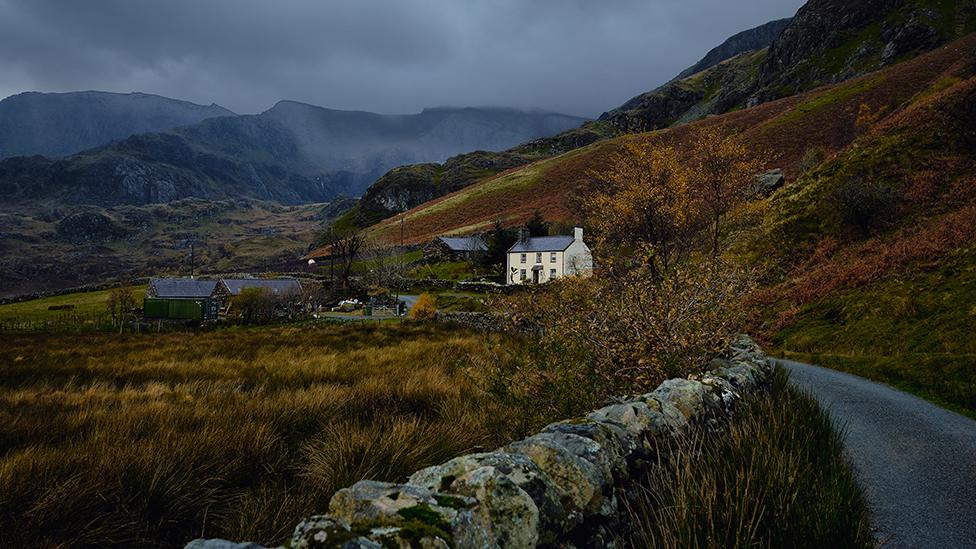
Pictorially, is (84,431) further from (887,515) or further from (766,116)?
(766,116)

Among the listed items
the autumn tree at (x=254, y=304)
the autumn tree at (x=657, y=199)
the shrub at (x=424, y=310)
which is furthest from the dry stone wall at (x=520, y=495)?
the autumn tree at (x=254, y=304)

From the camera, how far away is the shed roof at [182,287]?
203ft

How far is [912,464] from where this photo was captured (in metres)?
7.00

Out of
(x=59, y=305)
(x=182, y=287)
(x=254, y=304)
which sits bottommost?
(x=59, y=305)

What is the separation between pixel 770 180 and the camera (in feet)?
159

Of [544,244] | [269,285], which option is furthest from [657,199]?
[269,285]

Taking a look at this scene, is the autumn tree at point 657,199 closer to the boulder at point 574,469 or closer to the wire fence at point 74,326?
the boulder at point 574,469

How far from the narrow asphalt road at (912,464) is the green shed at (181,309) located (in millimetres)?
→ 57590

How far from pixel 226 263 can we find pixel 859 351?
204 m

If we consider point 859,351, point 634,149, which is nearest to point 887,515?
point 859,351

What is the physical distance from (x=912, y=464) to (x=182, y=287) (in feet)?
243

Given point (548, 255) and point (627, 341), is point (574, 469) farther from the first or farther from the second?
point (548, 255)

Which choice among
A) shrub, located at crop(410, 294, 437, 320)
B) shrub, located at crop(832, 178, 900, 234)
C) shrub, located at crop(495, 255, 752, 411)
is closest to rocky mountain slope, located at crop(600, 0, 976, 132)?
shrub, located at crop(832, 178, 900, 234)

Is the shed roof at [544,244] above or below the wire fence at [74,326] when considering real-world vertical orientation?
above
